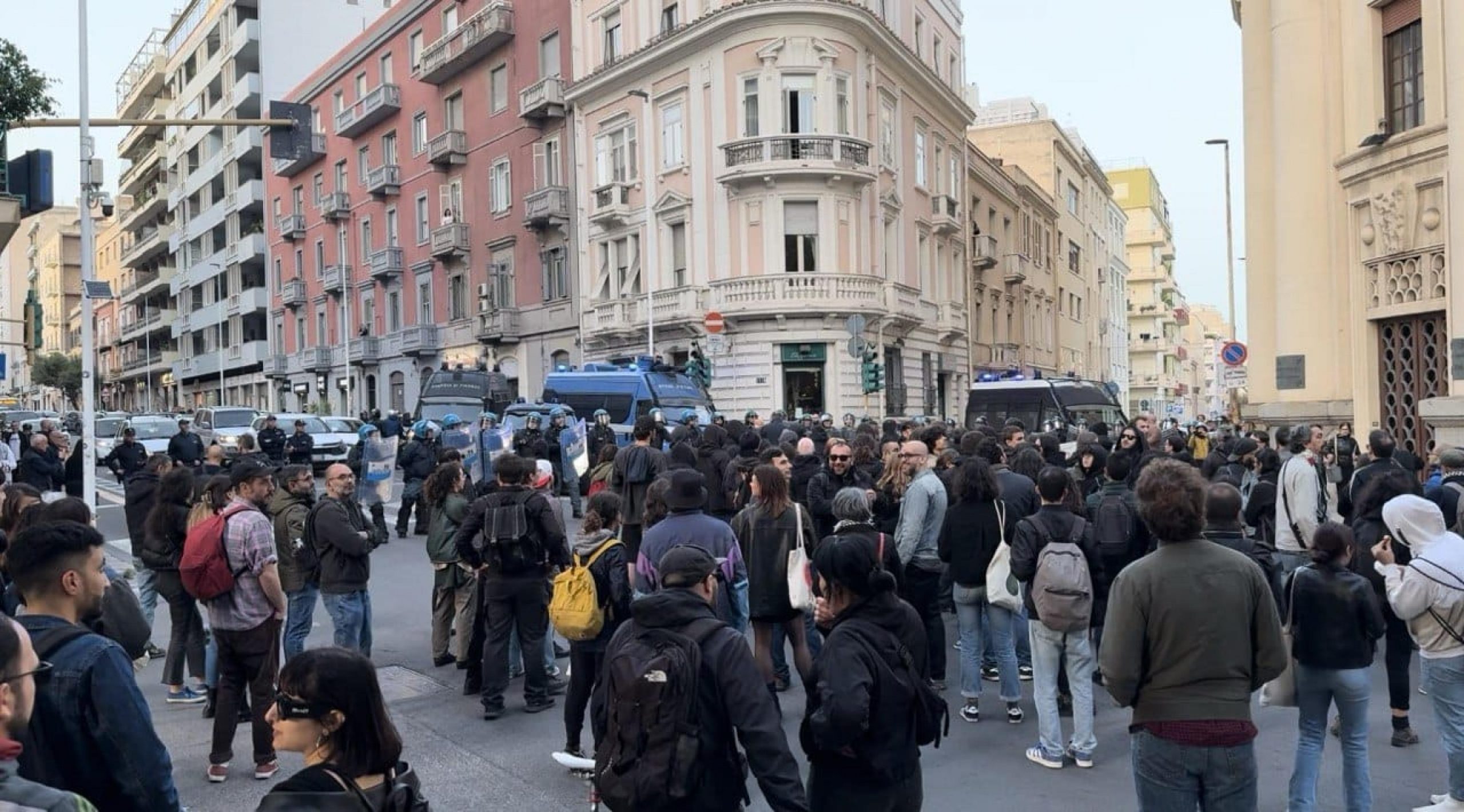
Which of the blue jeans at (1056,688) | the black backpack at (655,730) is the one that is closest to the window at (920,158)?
the blue jeans at (1056,688)

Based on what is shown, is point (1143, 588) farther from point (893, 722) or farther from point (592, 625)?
point (592, 625)

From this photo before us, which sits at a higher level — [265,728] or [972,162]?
[972,162]

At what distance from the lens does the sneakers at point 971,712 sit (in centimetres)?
720

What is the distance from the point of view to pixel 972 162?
4256cm

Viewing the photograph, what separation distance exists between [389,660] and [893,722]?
6.49 metres

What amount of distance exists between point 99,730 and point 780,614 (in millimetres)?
4606

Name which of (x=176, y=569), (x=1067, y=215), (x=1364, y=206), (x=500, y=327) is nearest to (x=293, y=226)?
→ (x=500, y=327)

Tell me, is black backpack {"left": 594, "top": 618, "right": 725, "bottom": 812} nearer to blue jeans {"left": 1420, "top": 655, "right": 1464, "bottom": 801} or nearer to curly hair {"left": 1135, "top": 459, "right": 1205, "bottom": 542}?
curly hair {"left": 1135, "top": 459, "right": 1205, "bottom": 542}

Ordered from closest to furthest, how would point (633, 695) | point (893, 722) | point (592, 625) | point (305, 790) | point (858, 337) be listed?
point (305, 790), point (633, 695), point (893, 722), point (592, 625), point (858, 337)

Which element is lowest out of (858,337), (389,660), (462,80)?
(389,660)

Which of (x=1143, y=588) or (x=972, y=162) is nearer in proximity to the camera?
(x=1143, y=588)

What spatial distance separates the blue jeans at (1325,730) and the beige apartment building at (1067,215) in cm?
4871

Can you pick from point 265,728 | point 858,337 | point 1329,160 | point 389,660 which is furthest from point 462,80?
point 265,728

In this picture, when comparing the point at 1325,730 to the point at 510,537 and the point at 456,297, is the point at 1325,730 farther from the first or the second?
the point at 456,297
